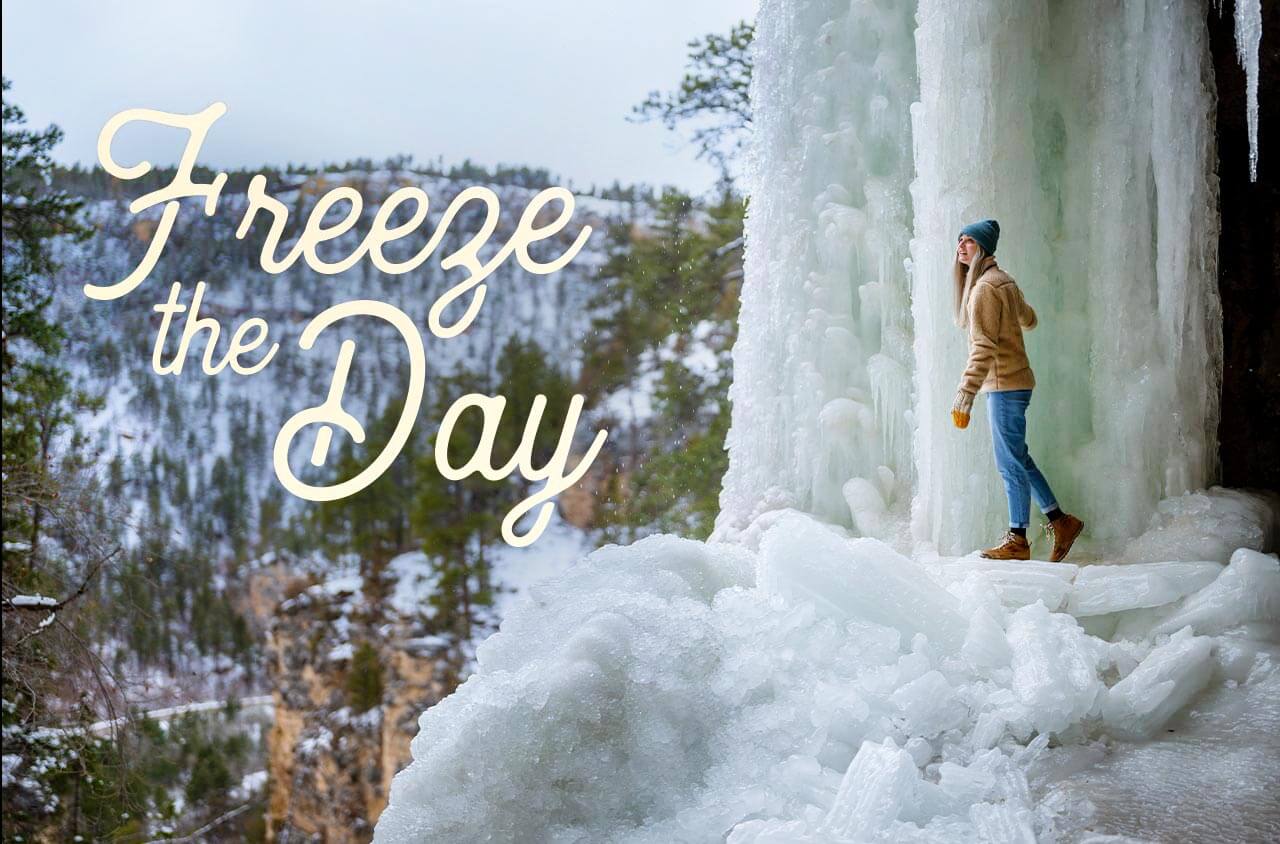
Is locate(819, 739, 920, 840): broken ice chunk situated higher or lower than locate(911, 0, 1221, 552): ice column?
lower

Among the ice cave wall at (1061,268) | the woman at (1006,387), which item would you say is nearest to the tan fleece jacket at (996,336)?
the woman at (1006,387)

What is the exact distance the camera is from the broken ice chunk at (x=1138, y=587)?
3490 millimetres

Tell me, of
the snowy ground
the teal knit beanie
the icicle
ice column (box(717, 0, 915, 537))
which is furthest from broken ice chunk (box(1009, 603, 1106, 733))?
the icicle

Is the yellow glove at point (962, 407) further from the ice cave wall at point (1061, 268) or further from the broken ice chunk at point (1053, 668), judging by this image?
the broken ice chunk at point (1053, 668)

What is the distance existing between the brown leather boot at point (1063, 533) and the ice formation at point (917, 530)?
15 cm

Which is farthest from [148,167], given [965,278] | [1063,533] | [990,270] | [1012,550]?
[1063,533]

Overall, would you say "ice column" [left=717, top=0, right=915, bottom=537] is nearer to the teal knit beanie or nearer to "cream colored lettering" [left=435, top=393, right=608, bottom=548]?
the teal knit beanie

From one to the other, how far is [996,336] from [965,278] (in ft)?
1.13

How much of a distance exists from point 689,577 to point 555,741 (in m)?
0.93

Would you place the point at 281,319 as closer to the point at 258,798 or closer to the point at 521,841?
the point at 258,798

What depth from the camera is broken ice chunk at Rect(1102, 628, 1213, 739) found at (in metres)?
2.91

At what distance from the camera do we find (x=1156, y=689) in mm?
2939

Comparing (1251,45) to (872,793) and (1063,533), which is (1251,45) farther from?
(872,793)

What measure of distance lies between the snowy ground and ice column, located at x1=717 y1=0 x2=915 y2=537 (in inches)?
76.7
